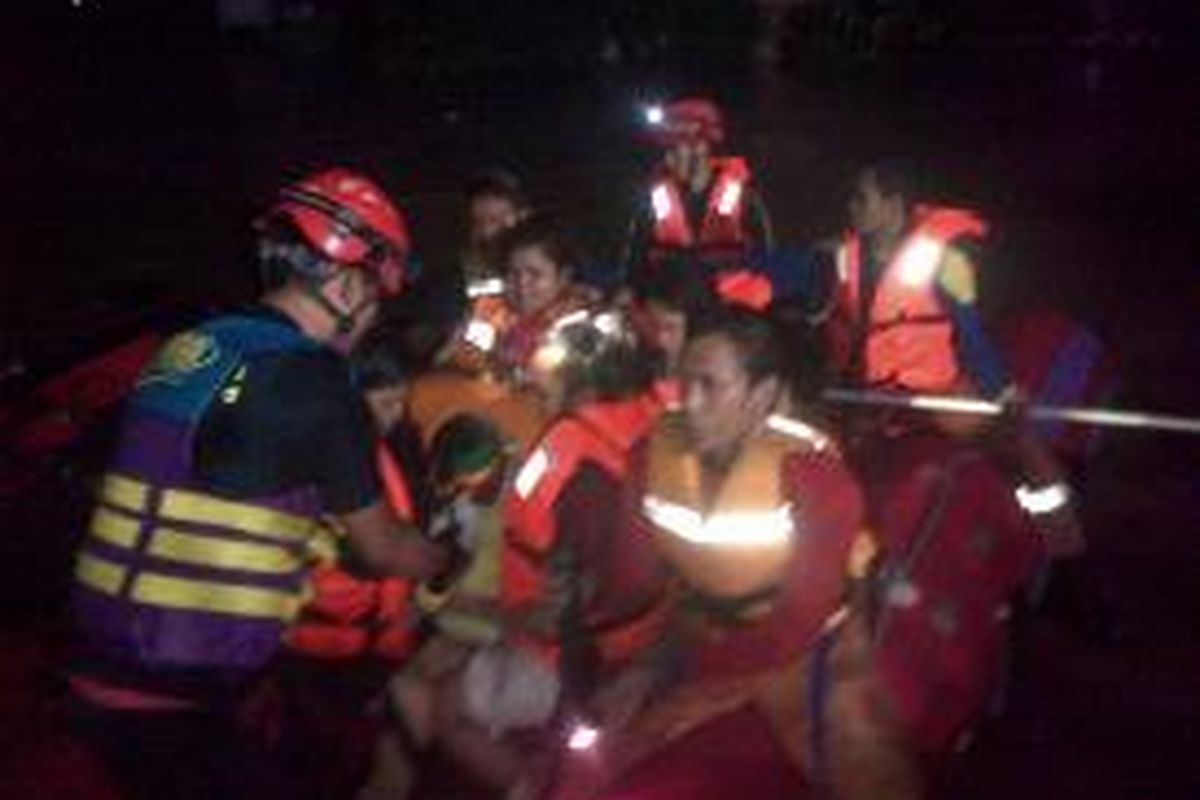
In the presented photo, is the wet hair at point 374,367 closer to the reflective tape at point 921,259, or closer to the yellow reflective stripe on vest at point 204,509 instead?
the yellow reflective stripe on vest at point 204,509

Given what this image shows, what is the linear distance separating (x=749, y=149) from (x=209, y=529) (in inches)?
725

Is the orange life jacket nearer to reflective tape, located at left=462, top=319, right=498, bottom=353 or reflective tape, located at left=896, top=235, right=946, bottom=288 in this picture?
reflective tape, located at left=462, top=319, right=498, bottom=353

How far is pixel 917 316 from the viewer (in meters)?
6.99

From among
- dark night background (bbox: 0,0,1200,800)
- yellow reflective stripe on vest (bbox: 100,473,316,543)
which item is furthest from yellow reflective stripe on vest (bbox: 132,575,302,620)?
dark night background (bbox: 0,0,1200,800)

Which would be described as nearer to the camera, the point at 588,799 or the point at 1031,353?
the point at 588,799

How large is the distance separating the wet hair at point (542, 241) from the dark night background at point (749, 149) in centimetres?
210

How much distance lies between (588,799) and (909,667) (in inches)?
33.4

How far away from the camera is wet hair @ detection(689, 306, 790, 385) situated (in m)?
4.59

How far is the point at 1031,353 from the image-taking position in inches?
273

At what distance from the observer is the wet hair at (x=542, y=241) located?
665cm

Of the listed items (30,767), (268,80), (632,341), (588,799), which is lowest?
(268,80)

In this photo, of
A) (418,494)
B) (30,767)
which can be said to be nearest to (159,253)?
(30,767)

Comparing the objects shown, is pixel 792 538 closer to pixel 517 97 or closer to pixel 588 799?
pixel 588 799

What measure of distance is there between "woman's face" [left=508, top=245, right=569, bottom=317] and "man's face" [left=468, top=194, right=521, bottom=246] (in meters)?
1.35
